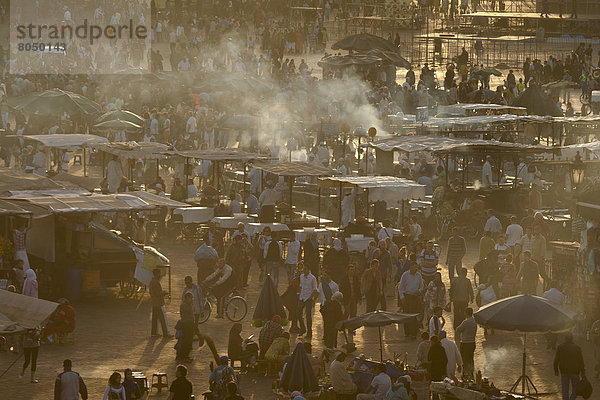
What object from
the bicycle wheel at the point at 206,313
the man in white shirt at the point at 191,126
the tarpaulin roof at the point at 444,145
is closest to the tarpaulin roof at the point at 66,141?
the tarpaulin roof at the point at 444,145

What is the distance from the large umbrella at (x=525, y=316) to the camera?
57.8ft

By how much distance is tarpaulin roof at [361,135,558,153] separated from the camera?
32344mm

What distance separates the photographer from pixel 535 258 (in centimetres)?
2462

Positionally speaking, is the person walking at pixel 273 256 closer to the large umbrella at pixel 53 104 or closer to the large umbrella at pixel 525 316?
the large umbrella at pixel 525 316

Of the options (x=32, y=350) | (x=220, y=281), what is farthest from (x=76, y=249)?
(x=32, y=350)

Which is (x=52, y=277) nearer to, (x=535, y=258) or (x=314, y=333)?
(x=314, y=333)

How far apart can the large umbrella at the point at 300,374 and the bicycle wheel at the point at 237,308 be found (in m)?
5.03

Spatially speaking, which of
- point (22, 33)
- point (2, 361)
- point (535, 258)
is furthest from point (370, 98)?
point (2, 361)

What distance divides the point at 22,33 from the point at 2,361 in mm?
42766

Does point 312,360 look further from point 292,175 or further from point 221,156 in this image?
point 221,156

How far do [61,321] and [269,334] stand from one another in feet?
11.9

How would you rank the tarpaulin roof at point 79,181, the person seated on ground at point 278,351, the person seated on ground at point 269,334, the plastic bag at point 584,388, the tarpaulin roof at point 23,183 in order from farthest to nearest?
the tarpaulin roof at point 79,181
the tarpaulin roof at point 23,183
the person seated on ground at point 269,334
the person seated on ground at point 278,351
the plastic bag at point 584,388

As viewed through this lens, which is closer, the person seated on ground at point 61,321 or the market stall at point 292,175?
the person seated on ground at point 61,321

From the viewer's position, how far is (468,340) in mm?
19156
